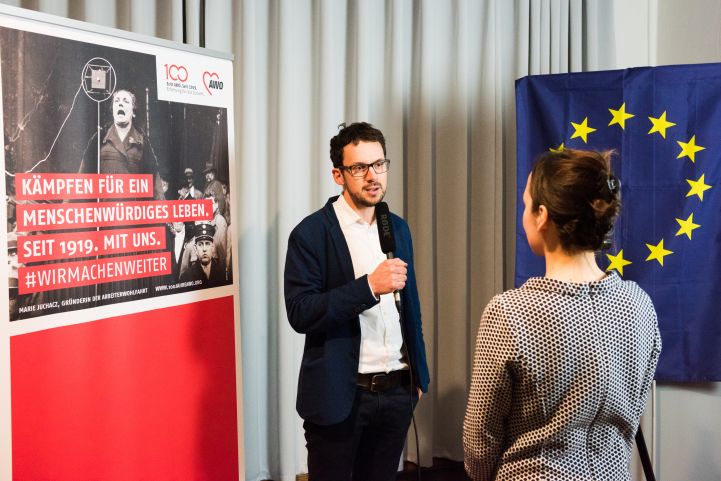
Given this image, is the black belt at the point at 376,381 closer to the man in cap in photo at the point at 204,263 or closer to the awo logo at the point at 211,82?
the man in cap in photo at the point at 204,263

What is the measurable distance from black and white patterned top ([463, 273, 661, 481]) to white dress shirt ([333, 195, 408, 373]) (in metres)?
0.74

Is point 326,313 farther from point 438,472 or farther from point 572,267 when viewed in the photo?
point 438,472

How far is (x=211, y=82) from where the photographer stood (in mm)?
2420

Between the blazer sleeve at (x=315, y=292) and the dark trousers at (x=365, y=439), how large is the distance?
29 centimetres

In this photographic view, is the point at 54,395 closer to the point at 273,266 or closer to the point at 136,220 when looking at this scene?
the point at 136,220

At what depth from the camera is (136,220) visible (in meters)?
2.18

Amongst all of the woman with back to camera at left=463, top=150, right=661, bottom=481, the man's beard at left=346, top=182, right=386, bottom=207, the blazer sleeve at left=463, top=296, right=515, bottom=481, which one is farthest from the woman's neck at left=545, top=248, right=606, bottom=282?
the man's beard at left=346, top=182, right=386, bottom=207

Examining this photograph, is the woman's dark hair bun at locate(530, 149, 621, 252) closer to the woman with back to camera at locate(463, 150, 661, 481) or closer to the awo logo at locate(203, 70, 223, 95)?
the woman with back to camera at locate(463, 150, 661, 481)

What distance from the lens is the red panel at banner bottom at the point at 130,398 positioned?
197 centimetres

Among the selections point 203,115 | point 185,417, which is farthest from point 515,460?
point 203,115

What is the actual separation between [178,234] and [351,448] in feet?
Answer: 3.10

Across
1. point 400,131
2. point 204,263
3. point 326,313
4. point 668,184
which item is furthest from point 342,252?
point 668,184

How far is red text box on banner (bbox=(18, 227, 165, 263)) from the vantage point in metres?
1.93

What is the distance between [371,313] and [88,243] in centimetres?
91
